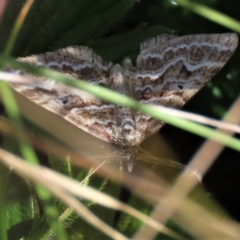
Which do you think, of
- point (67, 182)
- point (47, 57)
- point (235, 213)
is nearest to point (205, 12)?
point (67, 182)

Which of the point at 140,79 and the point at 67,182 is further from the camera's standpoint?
the point at 140,79

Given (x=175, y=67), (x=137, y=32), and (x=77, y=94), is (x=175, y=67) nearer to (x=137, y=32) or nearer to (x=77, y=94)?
(x=137, y=32)

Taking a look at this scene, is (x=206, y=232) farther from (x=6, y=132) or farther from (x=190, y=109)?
(x=6, y=132)

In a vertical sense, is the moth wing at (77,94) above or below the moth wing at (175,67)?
below

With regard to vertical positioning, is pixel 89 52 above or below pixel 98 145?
above

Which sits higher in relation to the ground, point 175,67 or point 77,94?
point 175,67

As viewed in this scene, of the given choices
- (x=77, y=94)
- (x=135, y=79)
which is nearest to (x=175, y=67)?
(x=135, y=79)

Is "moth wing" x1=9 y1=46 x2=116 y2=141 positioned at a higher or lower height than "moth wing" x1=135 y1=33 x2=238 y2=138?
lower

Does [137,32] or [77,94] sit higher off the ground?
[137,32]
